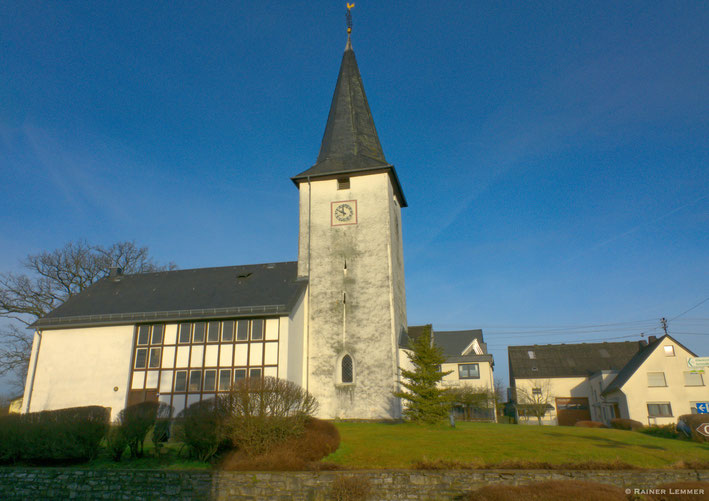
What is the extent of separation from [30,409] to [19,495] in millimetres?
12086

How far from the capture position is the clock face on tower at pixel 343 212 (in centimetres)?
2678

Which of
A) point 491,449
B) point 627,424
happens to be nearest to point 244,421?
point 491,449

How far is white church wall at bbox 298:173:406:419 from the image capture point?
23969 mm

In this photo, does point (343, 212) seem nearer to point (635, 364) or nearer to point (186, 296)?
point (186, 296)

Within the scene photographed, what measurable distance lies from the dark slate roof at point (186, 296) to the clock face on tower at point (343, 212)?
3.55 m

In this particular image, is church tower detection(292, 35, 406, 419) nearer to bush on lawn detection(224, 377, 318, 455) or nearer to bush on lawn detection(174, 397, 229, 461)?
bush on lawn detection(224, 377, 318, 455)

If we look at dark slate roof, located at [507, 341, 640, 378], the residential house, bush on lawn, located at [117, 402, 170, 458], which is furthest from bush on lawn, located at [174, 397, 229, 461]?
dark slate roof, located at [507, 341, 640, 378]

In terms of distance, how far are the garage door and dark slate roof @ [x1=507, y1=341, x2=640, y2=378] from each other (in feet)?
7.92

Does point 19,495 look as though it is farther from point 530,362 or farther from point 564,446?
point 530,362

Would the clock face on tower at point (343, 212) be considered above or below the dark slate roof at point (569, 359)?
above

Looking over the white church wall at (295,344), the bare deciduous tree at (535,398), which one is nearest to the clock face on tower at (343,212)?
the white church wall at (295,344)

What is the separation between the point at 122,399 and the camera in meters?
23.4

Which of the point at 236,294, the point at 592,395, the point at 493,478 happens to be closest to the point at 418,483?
the point at 493,478

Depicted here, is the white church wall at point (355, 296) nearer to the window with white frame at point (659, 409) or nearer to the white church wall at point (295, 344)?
the white church wall at point (295, 344)
